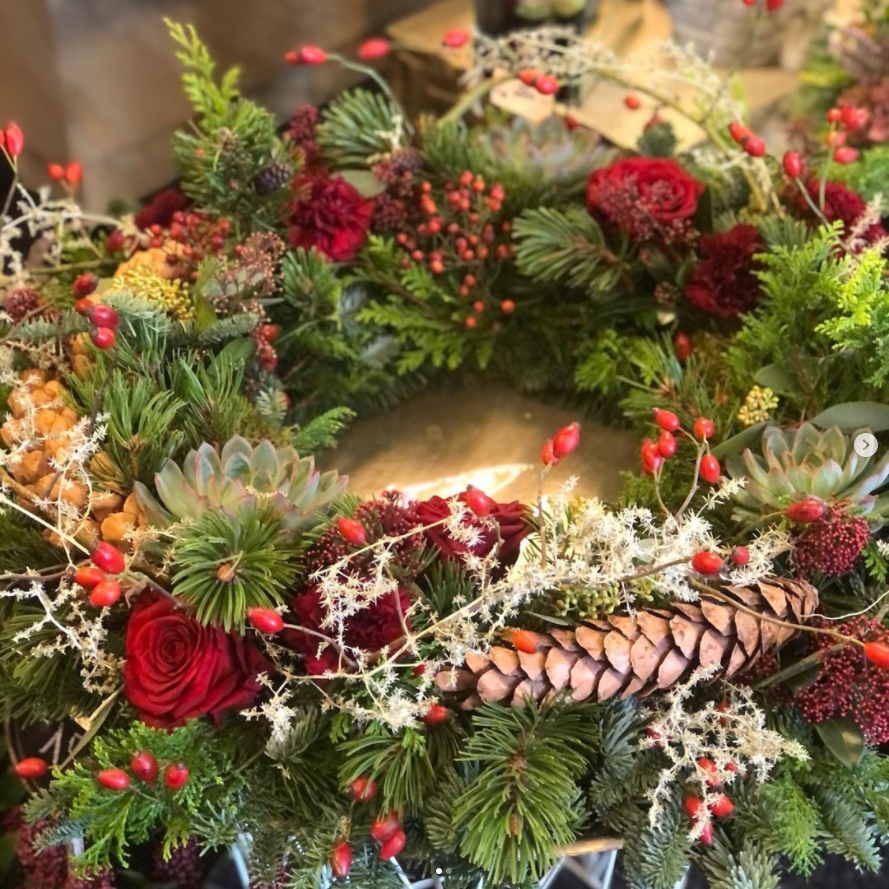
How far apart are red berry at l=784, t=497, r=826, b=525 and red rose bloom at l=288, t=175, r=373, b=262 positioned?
18.4 inches

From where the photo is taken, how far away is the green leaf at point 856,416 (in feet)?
2.27

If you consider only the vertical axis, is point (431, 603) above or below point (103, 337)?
below

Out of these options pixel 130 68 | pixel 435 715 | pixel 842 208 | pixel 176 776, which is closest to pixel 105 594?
pixel 176 776

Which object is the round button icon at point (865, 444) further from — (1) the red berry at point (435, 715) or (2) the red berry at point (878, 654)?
(1) the red berry at point (435, 715)

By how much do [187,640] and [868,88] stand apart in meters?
1.06

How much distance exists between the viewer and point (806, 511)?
1.98 feet

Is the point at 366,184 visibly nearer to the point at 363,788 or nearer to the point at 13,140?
the point at 13,140

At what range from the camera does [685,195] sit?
2.77 feet

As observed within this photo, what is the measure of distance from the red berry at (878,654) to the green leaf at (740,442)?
0.19 meters

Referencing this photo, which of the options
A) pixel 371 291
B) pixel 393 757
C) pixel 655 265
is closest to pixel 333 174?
pixel 371 291

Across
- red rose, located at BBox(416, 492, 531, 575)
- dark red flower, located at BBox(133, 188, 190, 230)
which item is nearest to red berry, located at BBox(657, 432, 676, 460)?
red rose, located at BBox(416, 492, 531, 575)

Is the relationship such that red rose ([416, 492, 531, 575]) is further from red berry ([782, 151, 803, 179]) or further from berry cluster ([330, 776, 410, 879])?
red berry ([782, 151, 803, 179])

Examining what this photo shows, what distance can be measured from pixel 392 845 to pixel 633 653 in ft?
0.65

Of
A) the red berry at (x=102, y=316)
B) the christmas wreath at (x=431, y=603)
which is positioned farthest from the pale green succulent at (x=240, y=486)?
the red berry at (x=102, y=316)
